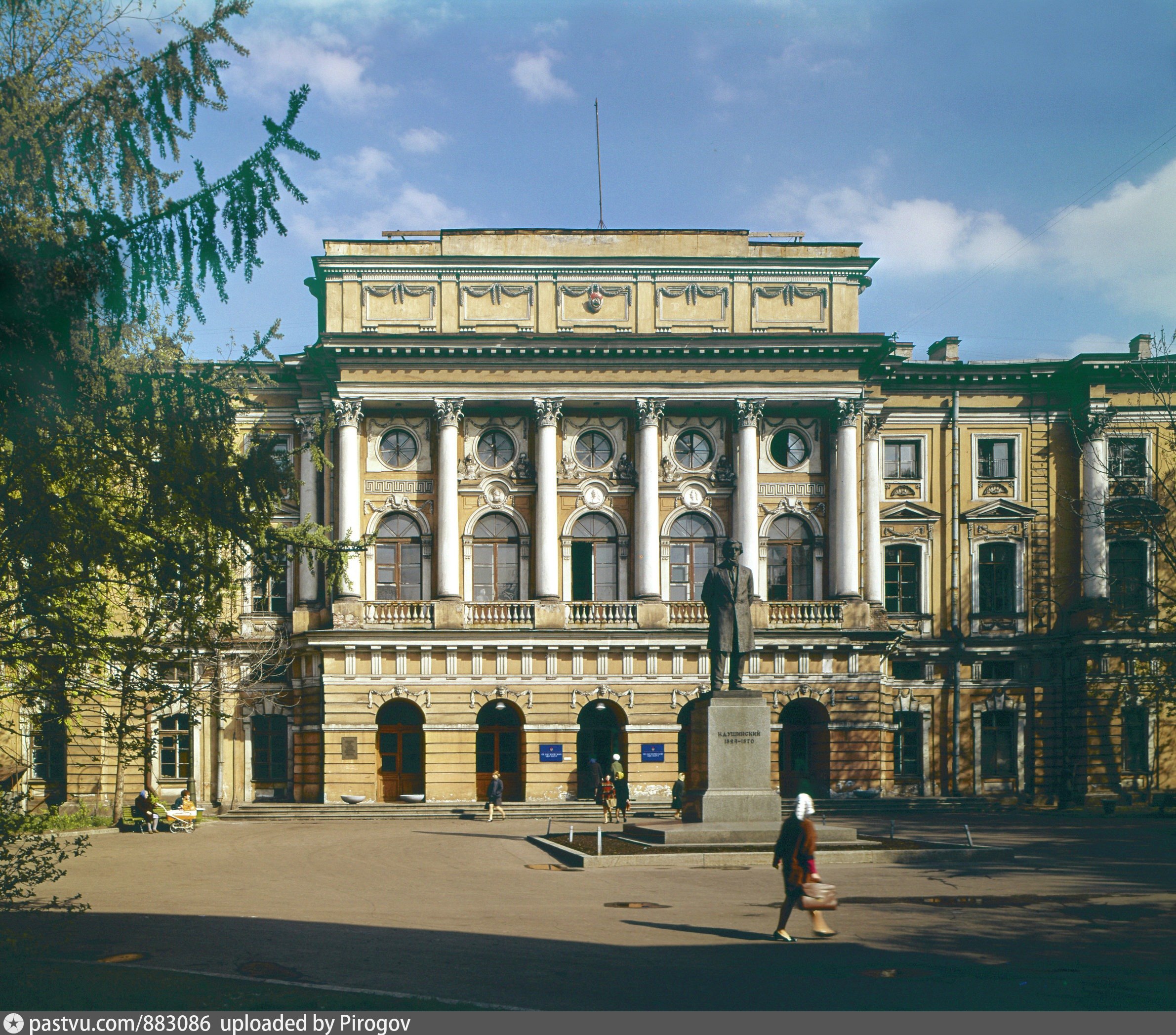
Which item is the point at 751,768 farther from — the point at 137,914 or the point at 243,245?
the point at 243,245

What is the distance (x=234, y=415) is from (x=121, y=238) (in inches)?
110

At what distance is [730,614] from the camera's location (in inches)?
1061

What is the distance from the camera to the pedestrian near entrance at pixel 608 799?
3941 cm

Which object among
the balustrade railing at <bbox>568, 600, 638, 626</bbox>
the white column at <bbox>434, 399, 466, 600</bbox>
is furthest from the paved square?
the white column at <bbox>434, 399, 466, 600</bbox>

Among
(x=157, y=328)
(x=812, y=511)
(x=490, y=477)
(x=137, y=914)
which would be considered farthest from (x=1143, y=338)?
(x=137, y=914)

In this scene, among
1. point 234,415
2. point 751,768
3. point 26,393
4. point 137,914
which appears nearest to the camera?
point 26,393

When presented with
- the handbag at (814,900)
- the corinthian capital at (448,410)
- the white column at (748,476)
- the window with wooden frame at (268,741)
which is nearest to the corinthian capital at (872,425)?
the white column at (748,476)

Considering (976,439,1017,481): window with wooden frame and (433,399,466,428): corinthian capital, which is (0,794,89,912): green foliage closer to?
(433,399,466,428): corinthian capital

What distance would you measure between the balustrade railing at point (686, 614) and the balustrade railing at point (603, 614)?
4.46 ft

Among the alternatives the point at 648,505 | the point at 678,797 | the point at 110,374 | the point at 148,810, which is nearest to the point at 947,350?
the point at 648,505

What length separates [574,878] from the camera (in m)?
22.5

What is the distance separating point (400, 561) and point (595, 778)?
11256 mm

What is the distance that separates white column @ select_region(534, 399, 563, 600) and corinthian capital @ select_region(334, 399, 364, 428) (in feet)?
21.2

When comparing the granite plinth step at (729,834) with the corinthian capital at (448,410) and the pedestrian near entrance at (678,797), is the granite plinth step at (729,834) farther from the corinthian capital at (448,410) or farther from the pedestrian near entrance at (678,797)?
the corinthian capital at (448,410)
